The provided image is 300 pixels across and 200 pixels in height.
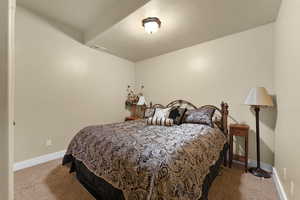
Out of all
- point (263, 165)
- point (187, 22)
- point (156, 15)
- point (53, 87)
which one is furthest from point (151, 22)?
point (263, 165)

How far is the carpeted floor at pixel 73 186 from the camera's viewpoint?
5.77 feet

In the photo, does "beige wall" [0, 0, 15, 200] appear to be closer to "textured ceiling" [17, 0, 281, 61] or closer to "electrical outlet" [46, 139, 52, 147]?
"textured ceiling" [17, 0, 281, 61]

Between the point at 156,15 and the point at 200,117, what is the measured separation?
194 cm

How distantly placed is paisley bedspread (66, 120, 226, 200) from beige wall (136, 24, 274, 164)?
4.07ft

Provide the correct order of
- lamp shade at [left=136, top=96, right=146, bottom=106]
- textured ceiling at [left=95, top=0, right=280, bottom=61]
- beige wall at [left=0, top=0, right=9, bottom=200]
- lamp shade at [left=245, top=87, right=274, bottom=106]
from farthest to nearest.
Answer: lamp shade at [left=136, top=96, right=146, bottom=106] < lamp shade at [left=245, top=87, right=274, bottom=106] < textured ceiling at [left=95, top=0, right=280, bottom=61] < beige wall at [left=0, top=0, right=9, bottom=200]

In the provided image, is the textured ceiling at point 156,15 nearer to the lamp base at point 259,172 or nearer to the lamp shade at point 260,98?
the lamp shade at point 260,98

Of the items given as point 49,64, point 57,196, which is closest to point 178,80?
point 49,64

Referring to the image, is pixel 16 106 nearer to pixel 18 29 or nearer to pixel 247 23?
pixel 18 29

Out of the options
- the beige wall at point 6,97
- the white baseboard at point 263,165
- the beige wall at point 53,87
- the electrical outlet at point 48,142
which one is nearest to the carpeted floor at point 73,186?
the white baseboard at point 263,165

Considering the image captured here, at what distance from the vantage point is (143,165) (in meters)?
1.24

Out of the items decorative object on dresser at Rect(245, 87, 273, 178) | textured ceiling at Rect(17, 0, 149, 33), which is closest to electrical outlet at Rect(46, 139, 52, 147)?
textured ceiling at Rect(17, 0, 149, 33)

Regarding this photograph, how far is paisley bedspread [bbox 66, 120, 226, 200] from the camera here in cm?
114

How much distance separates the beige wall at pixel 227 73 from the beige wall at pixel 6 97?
314cm

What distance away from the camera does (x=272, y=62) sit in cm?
244
